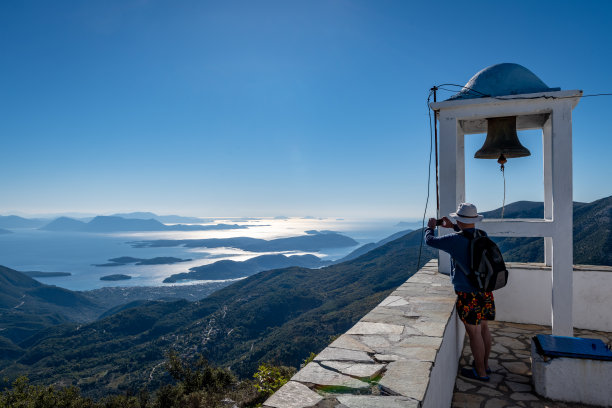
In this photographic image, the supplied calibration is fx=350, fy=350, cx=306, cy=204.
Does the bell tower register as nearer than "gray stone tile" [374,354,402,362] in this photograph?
No

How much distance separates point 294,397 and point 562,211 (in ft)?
11.3

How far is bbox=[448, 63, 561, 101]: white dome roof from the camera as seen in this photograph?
393 cm

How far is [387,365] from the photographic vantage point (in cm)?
216

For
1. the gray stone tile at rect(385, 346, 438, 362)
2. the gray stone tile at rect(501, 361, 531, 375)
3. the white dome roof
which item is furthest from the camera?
the white dome roof

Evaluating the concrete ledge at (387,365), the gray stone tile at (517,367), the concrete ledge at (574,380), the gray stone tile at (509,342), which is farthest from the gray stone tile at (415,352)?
the gray stone tile at (509,342)

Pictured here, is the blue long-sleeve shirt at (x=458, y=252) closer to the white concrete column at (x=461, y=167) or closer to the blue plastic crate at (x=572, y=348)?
the blue plastic crate at (x=572, y=348)

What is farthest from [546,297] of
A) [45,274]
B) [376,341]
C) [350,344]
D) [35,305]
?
[45,274]

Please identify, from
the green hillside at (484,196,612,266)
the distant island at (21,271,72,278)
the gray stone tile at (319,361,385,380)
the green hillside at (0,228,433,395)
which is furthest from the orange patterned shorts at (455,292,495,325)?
the distant island at (21,271,72,278)

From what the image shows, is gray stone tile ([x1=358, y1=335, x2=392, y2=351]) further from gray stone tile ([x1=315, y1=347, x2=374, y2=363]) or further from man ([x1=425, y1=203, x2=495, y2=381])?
man ([x1=425, y1=203, x2=495, y2=381])

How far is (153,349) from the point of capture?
174ft

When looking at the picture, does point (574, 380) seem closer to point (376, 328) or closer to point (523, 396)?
point (523, 396)

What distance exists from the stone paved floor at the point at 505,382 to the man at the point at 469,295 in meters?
0.17

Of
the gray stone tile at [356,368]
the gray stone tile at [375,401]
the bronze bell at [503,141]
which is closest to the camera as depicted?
the gray stone tile at [375,401]

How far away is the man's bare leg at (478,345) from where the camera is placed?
3125 mm
